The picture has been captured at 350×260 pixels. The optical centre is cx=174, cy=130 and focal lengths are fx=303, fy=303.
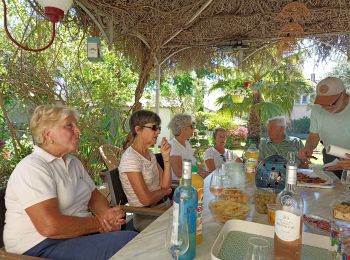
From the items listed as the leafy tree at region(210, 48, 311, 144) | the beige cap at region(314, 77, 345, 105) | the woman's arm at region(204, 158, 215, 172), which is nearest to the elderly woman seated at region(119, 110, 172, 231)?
the woman's arm at region(204, 158, 215, 172)

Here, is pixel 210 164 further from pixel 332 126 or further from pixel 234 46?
pixel 234 46

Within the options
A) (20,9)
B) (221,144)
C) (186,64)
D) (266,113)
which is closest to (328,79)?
(221,144)

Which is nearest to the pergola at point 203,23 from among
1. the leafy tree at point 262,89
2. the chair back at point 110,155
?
the chair back at point 110,155

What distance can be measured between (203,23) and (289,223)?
3610 millimetres

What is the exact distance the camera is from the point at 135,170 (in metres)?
1.91

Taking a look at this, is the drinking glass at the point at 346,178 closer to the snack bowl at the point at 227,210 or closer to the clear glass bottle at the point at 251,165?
the clear glass bottle at the point at 251,165

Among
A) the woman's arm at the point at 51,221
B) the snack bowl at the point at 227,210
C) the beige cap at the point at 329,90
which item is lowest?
the woman's arm at the point at 51,221

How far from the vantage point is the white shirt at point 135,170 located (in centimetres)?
194

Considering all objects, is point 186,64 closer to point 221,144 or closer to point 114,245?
point 221,144

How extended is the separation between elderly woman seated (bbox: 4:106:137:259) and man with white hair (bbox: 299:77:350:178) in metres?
1.95

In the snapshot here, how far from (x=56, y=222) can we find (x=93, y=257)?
0.74ft

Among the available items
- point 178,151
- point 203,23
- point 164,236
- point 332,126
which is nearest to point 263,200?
point 164,236

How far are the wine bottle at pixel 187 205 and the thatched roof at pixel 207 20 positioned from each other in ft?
8.56

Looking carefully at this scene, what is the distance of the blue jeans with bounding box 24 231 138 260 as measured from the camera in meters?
1.34
